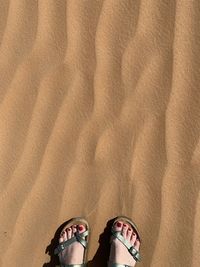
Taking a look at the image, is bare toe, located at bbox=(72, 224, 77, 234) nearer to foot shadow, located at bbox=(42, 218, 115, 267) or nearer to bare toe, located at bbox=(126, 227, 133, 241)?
foot shadow, located at bbox=(42, 218, 115, 267)

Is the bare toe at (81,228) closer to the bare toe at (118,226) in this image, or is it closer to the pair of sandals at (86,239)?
the pair of sandals at (86,239)

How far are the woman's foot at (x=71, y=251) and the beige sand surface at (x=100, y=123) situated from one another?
2.4 inches

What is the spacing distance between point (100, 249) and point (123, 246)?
12cm

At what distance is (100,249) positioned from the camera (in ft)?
6.68

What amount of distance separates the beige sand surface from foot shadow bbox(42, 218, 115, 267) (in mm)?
14

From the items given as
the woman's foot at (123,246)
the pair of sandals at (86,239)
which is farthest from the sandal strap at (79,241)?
the woman's foot at (123,246)

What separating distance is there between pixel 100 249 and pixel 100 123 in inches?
25.3

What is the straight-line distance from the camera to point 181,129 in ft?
6.39

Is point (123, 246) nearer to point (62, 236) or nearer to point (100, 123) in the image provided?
point (62, 236)

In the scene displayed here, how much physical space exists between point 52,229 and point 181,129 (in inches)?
32.2

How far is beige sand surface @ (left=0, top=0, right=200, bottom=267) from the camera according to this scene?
194 centimetres

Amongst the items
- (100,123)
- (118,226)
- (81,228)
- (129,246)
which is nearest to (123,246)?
(129,246)

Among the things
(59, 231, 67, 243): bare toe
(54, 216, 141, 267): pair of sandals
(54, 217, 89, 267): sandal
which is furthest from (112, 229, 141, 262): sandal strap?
(59, 231, 67, 243): bare toe

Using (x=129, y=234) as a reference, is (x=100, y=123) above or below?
above
